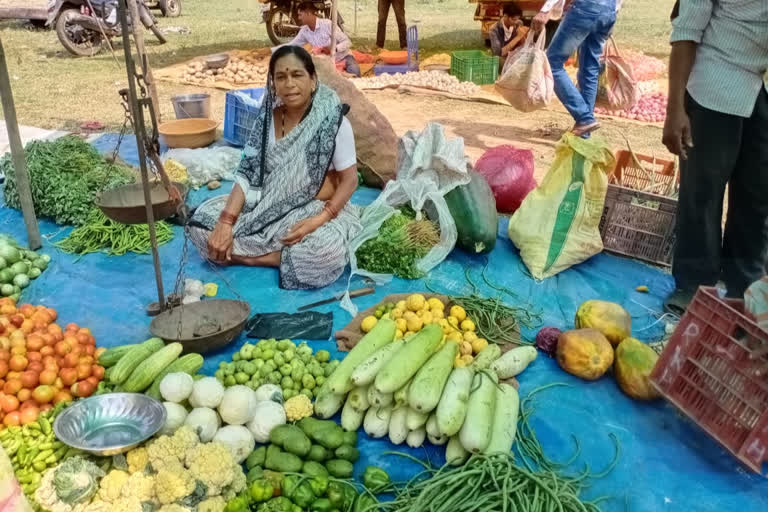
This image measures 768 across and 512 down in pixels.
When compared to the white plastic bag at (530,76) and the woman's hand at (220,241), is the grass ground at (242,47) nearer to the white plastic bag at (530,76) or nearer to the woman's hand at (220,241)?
the white plastic bag at (530,76)

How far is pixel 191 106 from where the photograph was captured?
6.53m

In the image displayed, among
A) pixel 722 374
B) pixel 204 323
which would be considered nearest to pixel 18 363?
pixel 204 323

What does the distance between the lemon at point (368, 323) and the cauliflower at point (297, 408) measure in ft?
2.22

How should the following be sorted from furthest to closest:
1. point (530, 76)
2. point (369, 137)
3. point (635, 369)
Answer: point (530, 76)
point (369, 137)
point (635, 369)

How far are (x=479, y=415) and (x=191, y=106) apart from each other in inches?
207

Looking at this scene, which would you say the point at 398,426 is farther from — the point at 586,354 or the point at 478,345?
the point at 586,354

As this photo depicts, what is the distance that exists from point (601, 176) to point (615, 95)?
3.74 metres

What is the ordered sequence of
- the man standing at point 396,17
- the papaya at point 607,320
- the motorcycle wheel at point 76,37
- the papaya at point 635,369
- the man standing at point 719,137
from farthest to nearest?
1. the man standing at point 396,17
2. the motorcycle wheel at point 76,37
3. the papaya at point 607,320
4. the man standing at point 719,137
5. the papaya at point 635,369

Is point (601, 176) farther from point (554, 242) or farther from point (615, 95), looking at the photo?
point (615, 95)

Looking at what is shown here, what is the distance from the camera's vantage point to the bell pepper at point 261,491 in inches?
84.7

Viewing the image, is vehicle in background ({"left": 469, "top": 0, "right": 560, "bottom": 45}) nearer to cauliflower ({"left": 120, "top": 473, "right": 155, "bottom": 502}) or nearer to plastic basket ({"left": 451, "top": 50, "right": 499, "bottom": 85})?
plastic basket ({"left": 451, "top": 50, "right": 499, "bottom": 85})

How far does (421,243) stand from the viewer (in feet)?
13.5

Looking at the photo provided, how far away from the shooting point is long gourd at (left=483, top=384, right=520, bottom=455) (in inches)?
94.5

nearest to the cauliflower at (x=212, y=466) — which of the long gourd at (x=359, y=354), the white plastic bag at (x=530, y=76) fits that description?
the long gourd at (x=359, y=354)
